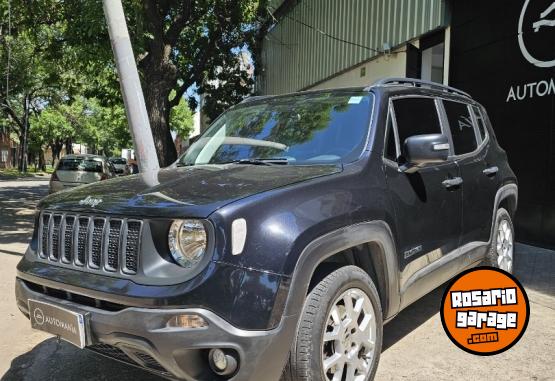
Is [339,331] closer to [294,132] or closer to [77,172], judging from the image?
[294,132]

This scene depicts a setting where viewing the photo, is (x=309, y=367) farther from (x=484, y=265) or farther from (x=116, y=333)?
(x=484, y=265)

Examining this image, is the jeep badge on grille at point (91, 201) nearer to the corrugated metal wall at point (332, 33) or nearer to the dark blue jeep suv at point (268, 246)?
the dark blue jeep suv at point (268, 246)

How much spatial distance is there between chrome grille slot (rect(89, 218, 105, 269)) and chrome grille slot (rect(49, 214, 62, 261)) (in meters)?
0.35

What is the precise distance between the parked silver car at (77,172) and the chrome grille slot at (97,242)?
10592 millimetres

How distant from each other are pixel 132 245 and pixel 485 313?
2.39 meters

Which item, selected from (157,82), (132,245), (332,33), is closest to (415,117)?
(132,245)

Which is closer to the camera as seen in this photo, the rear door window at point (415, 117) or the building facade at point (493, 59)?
the rear door window at point (415, 117)

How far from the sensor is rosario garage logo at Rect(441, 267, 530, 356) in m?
3.64

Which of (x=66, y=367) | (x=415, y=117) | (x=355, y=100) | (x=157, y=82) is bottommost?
(x=66, y=367)

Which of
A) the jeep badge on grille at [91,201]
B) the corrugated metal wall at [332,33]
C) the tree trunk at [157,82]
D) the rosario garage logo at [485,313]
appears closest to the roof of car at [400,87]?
the rosario garage logo at [485,313]

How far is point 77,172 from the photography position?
13.1 metres

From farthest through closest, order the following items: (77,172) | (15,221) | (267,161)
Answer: (77,172)
(15,221)
(267,161)

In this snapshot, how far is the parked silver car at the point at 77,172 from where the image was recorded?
12.9 m

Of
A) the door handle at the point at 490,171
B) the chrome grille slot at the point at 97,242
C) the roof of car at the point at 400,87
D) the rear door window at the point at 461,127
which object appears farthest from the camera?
the door handle at the point at 490,171
